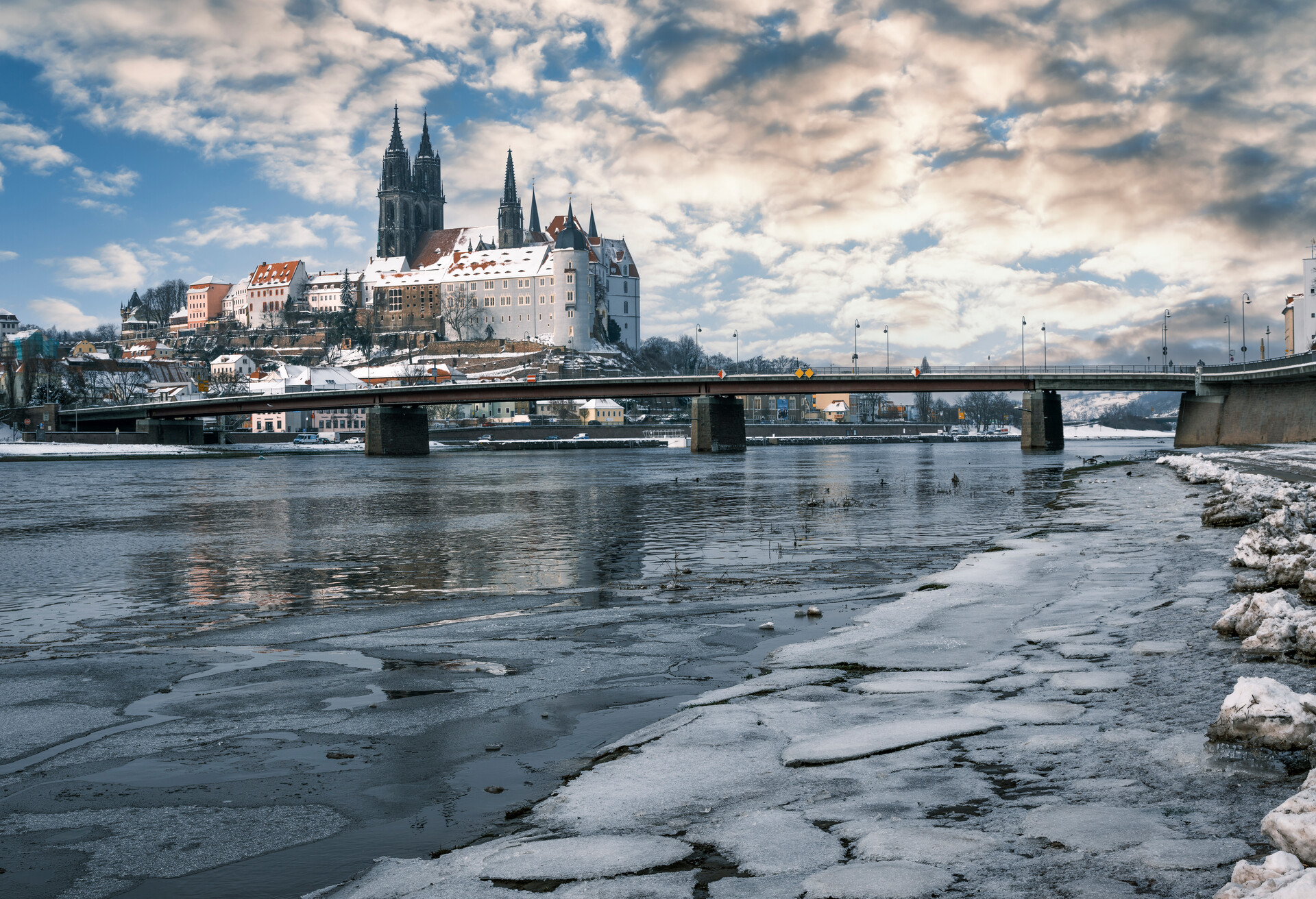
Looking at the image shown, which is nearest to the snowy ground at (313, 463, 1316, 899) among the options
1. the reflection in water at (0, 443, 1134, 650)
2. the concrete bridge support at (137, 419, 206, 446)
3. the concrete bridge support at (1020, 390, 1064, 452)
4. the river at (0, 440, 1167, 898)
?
the river at (0, 440, 1167, 898)

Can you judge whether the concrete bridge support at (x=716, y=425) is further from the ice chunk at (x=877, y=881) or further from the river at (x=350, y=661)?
the ice chunk at (x=877, y=881)

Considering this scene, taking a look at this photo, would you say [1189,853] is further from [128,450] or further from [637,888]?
[128,450]

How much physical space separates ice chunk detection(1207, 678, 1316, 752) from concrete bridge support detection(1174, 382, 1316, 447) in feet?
244

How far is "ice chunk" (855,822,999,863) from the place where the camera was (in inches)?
173

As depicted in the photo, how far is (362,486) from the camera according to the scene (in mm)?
53875

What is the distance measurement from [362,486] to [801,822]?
51.5m

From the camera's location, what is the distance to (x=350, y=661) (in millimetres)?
9961

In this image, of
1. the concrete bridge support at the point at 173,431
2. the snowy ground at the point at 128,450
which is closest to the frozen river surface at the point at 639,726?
the snowy ground at the point at 128,450

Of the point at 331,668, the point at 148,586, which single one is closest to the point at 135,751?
the point at 331,668

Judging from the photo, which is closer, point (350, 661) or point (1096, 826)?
point (1096, 826)

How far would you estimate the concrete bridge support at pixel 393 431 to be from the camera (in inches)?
4400

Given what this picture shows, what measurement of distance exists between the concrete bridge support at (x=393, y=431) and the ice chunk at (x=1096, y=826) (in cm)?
11052

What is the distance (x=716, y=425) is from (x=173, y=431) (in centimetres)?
6881

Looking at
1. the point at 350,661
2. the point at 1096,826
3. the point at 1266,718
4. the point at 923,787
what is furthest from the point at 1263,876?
the point at 350,661
